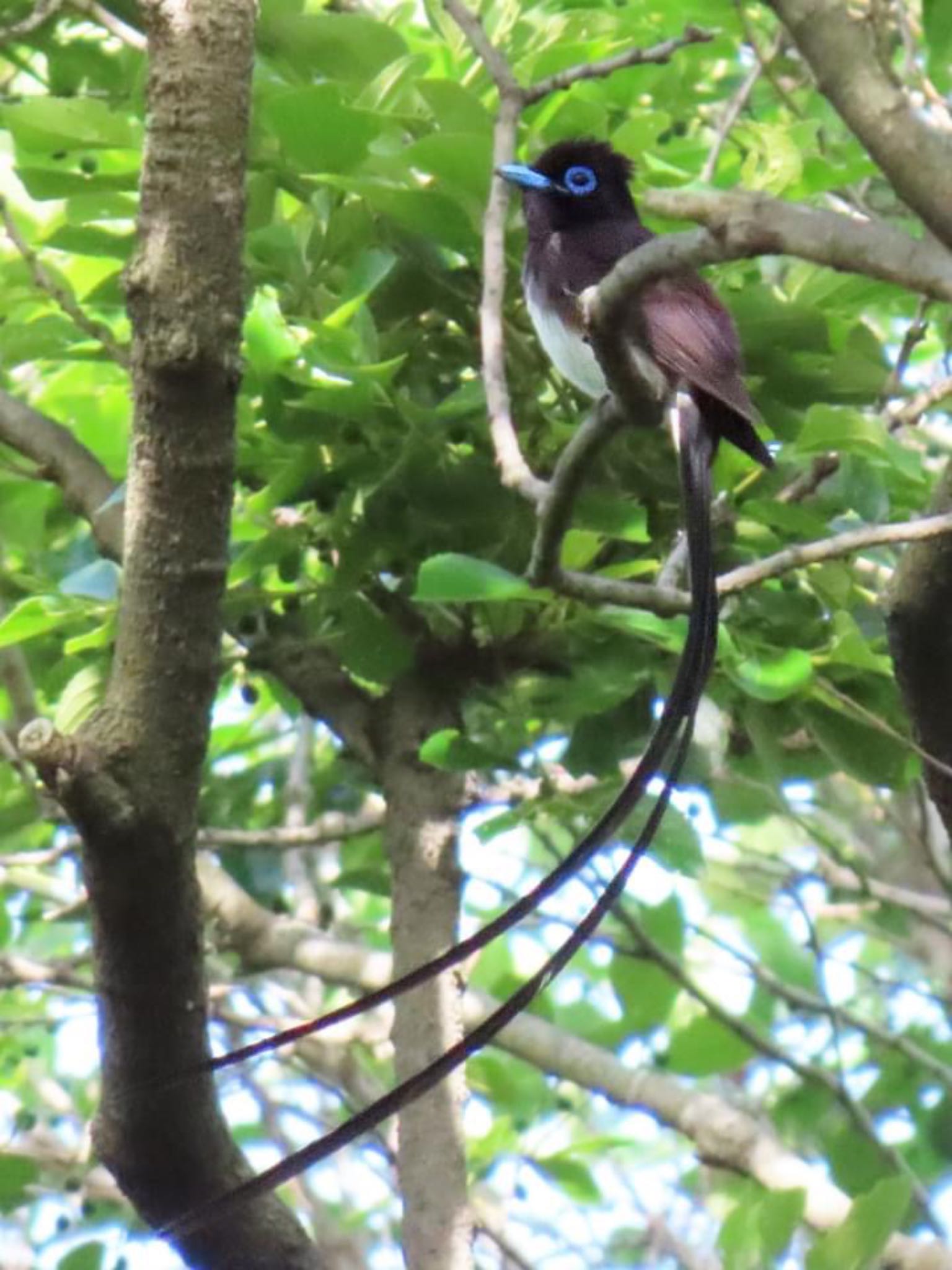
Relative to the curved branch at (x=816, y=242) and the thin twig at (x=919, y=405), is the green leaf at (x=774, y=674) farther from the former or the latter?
the curved branch at (x=816, y=242)

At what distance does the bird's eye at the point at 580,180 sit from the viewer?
2.15m

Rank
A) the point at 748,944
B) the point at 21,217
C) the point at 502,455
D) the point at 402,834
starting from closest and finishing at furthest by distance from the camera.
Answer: the point at 502,455, the point at 402,834, the point at 21,217, the point at 748,944

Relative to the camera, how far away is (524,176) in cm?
186

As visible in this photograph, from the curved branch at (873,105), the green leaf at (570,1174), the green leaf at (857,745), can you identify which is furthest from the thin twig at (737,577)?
the green leaf at (570,1174)

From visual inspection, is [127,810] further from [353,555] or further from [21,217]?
[21,217]

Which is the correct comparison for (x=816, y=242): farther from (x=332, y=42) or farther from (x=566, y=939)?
(x=332, y=42)

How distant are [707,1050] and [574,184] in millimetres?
1210

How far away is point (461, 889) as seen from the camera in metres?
2.09

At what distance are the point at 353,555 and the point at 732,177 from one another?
0.89 m

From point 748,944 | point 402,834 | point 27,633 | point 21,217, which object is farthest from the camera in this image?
point 748,944

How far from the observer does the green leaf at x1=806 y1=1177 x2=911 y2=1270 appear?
5.83 feet

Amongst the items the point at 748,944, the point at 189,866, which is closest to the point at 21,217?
the point at 189,866

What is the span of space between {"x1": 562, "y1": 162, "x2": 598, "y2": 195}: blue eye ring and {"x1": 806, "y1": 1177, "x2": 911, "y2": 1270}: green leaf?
43.5 inches

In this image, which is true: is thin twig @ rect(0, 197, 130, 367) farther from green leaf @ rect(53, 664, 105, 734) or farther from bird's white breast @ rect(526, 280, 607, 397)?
bird's white breast @ rect(526, 280, 607, 397)
